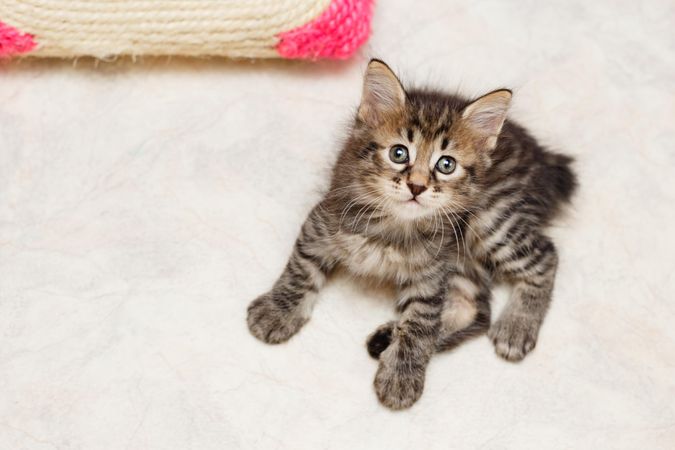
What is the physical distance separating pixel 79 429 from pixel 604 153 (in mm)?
1876

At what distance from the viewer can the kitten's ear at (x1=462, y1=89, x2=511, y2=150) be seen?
1.93 m

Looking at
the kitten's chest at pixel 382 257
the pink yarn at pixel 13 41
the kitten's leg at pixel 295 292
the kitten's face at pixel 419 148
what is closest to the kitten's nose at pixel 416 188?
the kitten's face at pixel 419 148

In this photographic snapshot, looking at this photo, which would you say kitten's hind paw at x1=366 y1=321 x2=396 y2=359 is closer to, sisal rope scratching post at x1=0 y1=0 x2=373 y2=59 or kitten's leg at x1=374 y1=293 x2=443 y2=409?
kitten's leg at x1=374 y1=293 x2=443 y2=409

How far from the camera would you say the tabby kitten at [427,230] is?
197 cm

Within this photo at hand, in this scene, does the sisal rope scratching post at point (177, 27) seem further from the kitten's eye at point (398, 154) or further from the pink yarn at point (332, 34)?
the kitten's eye at point (398, 154)

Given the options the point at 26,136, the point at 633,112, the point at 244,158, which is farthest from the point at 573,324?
the point at 26,136

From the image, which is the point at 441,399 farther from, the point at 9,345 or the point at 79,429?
the point at 9,345

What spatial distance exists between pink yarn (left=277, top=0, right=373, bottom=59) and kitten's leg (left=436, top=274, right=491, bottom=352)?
0.87 m

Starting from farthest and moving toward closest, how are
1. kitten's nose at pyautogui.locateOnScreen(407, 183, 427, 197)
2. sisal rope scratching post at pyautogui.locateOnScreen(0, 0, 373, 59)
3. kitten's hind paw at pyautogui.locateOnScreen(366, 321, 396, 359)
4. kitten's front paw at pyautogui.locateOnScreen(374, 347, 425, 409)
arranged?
sisal rope scratching post at pyautogui.locateOnScreen(0, 0, 373, 59) < kitten's hind paw at pyautogui.locateOnScreen(366, 321, 396, 359) < kitten's front paw at pyautogui.locateOnScreen(374, 347, 425, 409) < kitten's nose at pyautogui.locateOnScreen(407, 183, 427, 197)

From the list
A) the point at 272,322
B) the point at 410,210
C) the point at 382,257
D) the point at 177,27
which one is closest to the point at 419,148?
the point at 410,210

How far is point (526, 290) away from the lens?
2236 mm

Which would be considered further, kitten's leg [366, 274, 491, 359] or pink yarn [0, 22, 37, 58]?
pink yarn [0, 22, 37, 58]

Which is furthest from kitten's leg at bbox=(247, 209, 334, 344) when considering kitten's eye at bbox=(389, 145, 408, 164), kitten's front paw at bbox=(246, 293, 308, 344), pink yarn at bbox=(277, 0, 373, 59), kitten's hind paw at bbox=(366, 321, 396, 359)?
pink yarn at bbox=(277, 0, 373, 59)

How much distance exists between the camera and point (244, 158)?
2.47 metres
